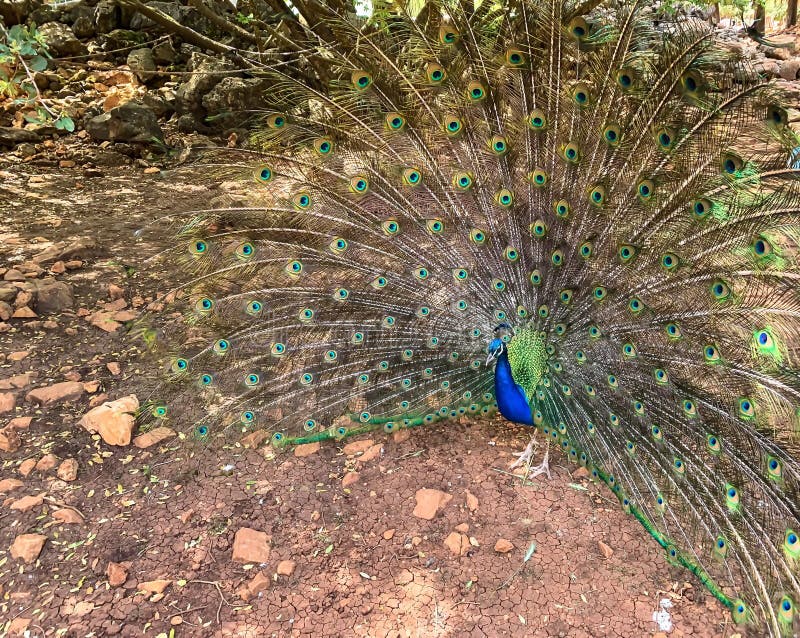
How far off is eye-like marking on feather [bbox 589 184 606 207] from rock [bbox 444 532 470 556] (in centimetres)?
180

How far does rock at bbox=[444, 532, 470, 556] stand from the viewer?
2.80 metres

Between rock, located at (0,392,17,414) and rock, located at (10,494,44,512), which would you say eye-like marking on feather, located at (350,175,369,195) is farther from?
rock, located at (0,392,17,414)

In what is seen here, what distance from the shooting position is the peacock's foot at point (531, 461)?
10.6ft

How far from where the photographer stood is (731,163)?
7.77ft

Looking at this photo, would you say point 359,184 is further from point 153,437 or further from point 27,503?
point 27,503

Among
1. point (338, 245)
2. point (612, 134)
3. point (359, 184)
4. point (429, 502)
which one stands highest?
point (612, 134)

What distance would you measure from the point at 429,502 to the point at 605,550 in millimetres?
899

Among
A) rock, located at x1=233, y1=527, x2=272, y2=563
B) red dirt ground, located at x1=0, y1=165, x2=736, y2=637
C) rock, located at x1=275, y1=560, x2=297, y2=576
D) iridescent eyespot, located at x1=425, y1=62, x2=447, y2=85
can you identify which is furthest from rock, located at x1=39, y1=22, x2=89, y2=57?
rock, located at x1=275, y1=560, x2=297, y2=576

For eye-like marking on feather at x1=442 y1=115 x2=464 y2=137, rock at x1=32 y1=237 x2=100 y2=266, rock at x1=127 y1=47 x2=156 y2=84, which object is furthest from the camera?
rock at x1=127 y1=47 x2=156 y2=84

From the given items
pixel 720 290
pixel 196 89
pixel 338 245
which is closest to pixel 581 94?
pixel 720 290

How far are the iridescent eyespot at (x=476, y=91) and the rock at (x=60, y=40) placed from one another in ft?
25.5

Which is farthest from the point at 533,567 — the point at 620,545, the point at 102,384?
the point at 102,384

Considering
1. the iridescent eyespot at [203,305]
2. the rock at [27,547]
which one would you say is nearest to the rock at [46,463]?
the rock at [27,547]

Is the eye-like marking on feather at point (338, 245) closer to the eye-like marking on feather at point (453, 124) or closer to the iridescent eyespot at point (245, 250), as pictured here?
the iridescent eyespot at point (245, 250)
